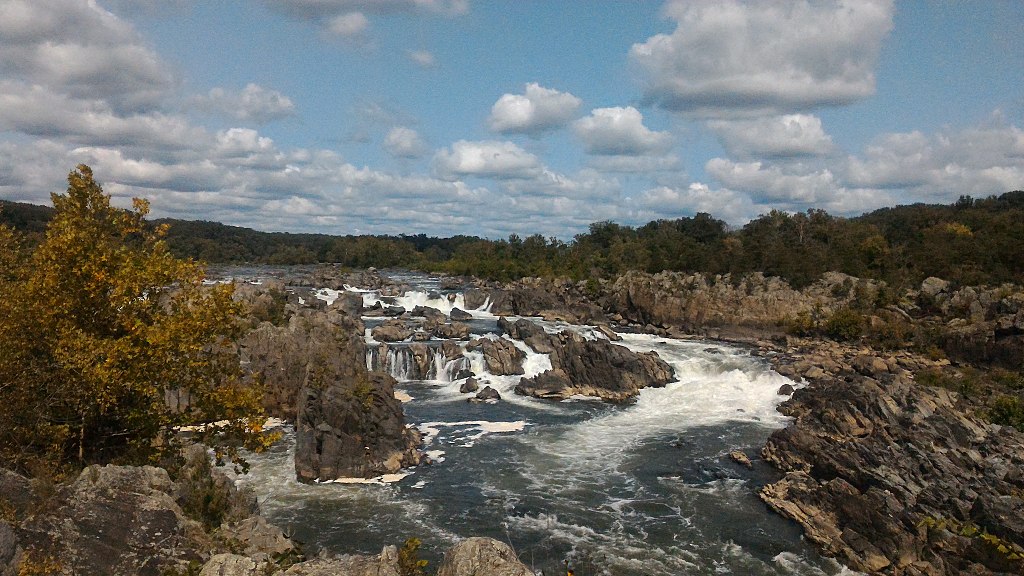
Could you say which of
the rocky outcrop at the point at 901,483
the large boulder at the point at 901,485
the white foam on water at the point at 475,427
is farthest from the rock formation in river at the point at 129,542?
the white foam on water at the point at 475,427

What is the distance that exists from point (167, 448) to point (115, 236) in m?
4.71

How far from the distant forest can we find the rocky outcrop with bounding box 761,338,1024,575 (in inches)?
1506

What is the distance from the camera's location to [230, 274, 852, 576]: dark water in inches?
749

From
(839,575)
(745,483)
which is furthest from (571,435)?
(839,575)

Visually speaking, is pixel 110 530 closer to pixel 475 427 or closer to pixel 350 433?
pixel 350 433

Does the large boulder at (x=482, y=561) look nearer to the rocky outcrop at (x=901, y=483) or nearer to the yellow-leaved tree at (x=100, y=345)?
the yellow-leaved tree at (x=100, y=345)

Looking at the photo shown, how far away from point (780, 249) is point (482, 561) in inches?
2799

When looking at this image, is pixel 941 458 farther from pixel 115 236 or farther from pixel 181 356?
pixel 115 236

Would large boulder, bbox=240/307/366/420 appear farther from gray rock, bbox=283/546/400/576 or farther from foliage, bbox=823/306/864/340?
foliage, bbox=823/306/864/340

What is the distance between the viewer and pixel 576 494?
2338 cm

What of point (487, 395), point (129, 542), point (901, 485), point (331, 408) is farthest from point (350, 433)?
point (901, 485)

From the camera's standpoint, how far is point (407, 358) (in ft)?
137

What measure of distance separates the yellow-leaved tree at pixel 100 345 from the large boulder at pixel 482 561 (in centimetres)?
496

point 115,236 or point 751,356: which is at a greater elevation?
point 115,236
